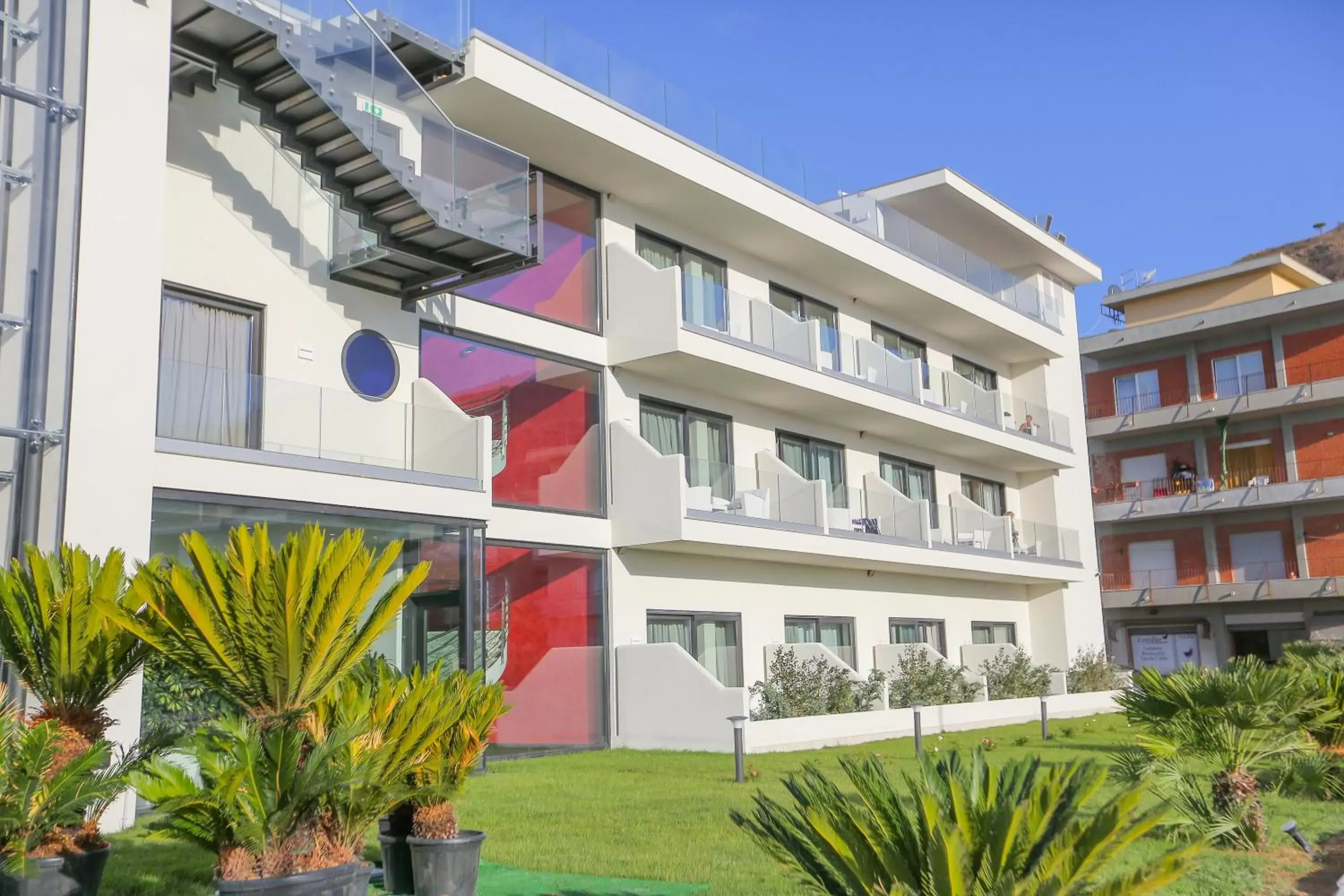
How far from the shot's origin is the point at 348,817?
597cm

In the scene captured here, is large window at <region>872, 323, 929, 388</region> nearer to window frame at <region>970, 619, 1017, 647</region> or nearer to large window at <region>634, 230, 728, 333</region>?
large window at <region>634, 230, 728, 333</region>

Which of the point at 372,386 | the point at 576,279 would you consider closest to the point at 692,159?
the point at 576,279

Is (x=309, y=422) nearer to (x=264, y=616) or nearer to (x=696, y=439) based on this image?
(x=264, y=616)

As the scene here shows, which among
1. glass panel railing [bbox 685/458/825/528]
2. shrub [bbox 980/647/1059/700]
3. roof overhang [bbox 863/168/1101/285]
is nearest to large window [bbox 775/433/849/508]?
glass panel railing [bbox 685/458/825/528]

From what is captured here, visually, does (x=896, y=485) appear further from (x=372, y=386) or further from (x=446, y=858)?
(x=446, y=858)

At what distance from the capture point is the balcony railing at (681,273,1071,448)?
802 inches

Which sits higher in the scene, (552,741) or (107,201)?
(107,201)

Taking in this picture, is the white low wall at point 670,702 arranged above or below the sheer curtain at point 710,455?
below

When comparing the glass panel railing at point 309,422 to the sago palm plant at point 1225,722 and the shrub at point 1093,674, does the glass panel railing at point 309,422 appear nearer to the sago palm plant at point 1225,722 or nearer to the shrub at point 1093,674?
the sago palm plant at point 1225,722

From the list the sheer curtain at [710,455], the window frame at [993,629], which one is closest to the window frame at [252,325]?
the sheer curtain at [710,455]

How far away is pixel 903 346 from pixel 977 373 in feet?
14.4

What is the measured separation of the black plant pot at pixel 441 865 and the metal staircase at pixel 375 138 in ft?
29.6

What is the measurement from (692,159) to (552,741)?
987 centimetres

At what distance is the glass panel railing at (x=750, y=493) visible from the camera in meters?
19.3
